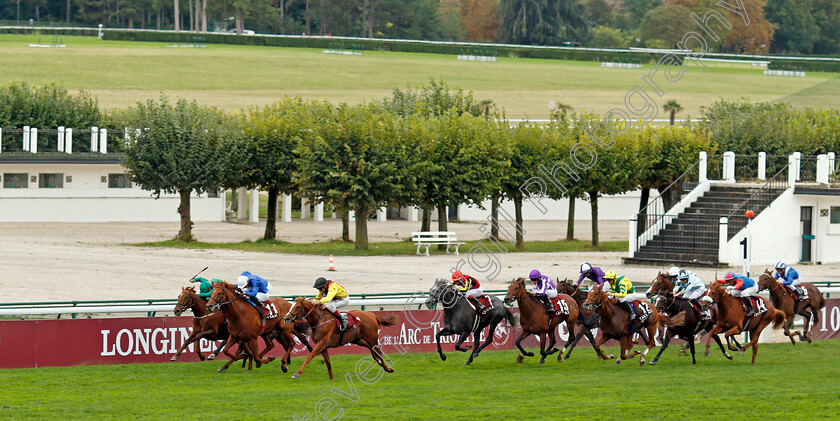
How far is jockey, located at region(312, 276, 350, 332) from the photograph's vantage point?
52.4 ft

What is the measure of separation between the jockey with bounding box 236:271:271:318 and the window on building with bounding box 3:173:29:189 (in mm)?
36580

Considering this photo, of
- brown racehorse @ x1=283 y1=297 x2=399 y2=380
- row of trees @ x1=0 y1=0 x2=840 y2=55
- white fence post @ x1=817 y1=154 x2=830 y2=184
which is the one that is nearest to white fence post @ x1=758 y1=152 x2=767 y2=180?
white fence post @ x1=817 y1=154 x2=830 y2=184

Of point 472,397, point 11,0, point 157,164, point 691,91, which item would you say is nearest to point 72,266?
point 157,164

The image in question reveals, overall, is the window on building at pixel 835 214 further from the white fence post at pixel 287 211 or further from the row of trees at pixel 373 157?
the white fence post at pixel 287 211

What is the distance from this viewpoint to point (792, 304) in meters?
20.9

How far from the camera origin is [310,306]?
52.0 feet

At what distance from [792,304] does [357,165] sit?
20456mm

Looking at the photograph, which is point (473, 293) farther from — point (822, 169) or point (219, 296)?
point (822, 169)

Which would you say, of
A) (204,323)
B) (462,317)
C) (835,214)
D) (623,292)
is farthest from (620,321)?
(835,214)

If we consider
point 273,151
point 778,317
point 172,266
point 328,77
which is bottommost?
point 172,266

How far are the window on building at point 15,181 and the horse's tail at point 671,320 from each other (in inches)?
1517

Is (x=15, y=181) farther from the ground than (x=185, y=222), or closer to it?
farther from the ground

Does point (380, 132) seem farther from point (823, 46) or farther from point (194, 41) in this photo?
point (823, 46)

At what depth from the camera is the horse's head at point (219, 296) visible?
15852 millimetres
